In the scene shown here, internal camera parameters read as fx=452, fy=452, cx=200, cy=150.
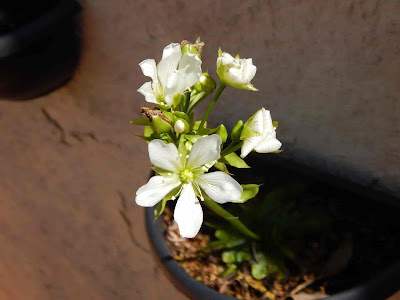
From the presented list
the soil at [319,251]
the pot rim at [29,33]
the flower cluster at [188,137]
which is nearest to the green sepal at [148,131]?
the flower cluster at [188,137]

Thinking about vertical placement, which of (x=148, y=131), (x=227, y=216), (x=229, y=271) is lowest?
(x=229, y=271)

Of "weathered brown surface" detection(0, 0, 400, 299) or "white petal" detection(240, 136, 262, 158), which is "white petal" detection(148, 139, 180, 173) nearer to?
"white petal" detection(240, 136, 262, 158)

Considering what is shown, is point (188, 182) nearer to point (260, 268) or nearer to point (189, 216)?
point (189, 216)

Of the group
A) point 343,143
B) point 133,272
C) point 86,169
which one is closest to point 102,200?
point 86,169

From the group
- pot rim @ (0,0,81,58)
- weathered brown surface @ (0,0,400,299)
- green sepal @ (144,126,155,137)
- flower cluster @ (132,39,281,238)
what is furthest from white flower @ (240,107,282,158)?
pot rim @ (0,0,81,58)

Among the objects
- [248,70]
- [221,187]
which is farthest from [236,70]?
[221,187]

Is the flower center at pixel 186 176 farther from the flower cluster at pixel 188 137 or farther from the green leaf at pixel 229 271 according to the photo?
the green leaf at pixel 229 271

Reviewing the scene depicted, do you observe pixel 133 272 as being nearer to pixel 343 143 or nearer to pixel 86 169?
pixel 86 169
